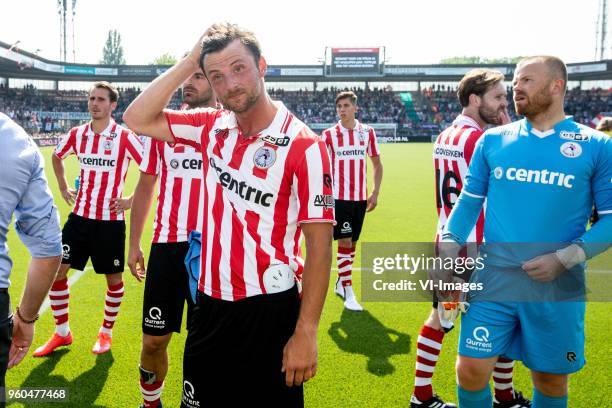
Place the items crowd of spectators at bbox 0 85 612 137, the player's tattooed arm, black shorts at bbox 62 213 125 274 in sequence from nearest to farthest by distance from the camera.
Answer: the player's tattooed arm < black shorts at bbox 62 213 125 274 < crowd of spectators at bbox 0 85 612 137

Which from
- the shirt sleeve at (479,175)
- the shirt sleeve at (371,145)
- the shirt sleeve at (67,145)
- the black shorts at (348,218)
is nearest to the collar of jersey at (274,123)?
the shirt sleeve at (479,175)

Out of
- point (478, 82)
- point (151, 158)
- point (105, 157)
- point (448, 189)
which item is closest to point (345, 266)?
point (448, 189)

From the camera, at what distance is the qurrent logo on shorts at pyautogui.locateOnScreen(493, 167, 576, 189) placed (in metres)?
2.95

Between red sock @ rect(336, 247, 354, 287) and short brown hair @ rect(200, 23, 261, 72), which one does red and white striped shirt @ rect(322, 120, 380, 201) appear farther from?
short brown hair @ rect(200, 23, 261, 72)

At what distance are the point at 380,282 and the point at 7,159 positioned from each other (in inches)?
222

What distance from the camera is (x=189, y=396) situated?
8.70 ft

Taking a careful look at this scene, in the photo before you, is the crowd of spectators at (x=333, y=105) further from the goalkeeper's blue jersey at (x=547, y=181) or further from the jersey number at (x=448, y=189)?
the goalkeeper's blue jersey at (x=547, y=181)

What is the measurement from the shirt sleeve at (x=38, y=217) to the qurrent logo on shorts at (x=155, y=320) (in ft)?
4.87

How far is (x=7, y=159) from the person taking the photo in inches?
83.7

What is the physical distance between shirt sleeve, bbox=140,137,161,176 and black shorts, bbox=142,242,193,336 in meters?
0.63

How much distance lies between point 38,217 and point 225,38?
1139 millimetres

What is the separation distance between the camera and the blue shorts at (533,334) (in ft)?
9.77

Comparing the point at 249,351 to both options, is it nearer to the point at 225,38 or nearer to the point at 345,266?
the point at 225,38

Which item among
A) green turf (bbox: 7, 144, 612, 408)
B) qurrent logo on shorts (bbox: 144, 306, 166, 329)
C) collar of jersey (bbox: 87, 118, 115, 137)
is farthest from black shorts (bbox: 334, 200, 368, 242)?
qurrent logo on shorts (bbox: 144, 306, 166, 329)
